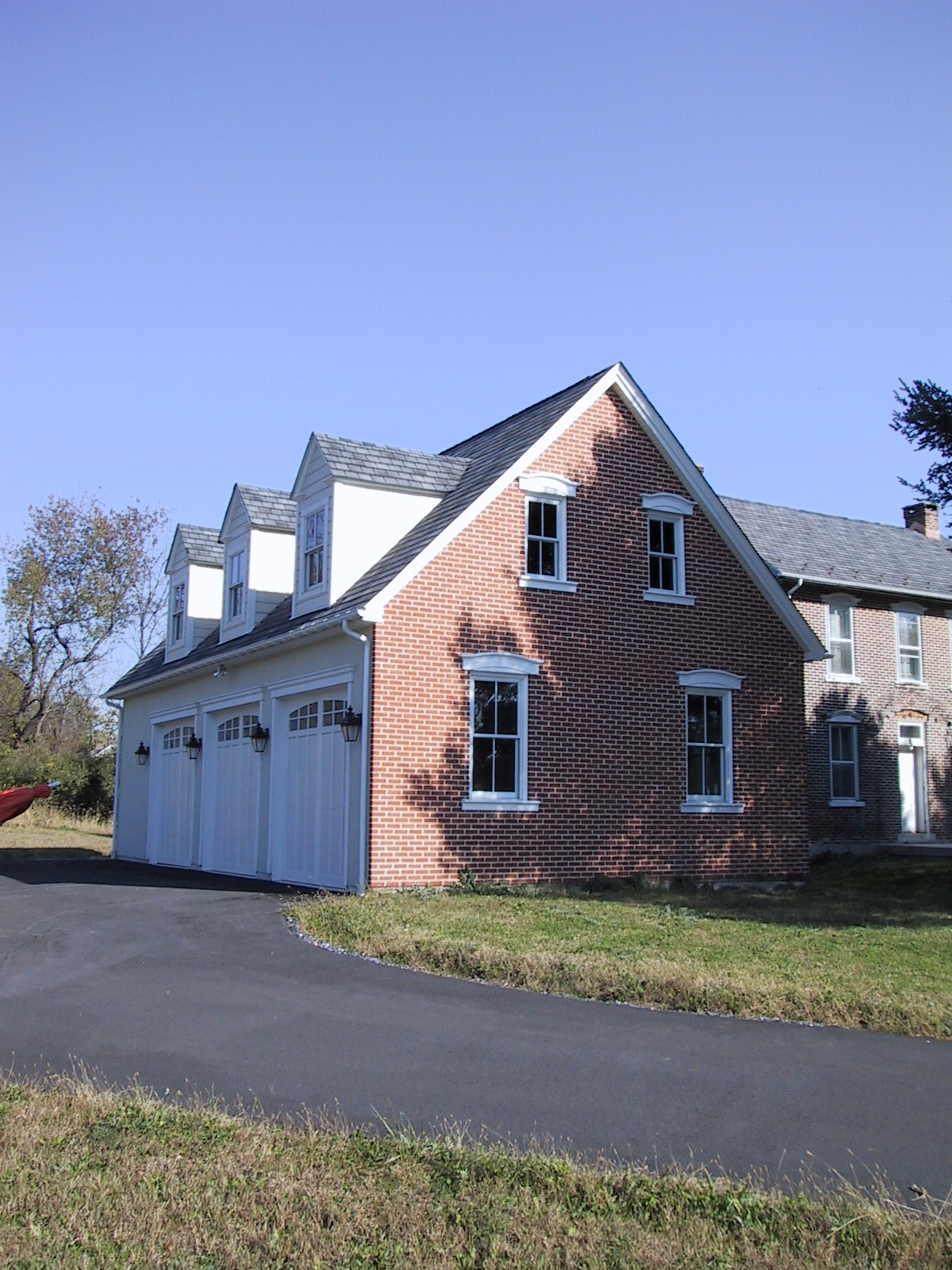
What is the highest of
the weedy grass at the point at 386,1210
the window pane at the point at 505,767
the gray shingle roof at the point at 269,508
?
the gray shingle roof at the point at 269,508

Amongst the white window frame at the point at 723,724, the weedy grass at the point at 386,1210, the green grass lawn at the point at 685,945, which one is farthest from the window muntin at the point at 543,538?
the weedy grass at the point at 386,1210

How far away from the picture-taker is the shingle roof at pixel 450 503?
16984mm

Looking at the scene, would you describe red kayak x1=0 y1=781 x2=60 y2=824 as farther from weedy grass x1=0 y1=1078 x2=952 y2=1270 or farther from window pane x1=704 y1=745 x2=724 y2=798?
weedy grass x1=0 y1=1078 x2=952 y2=1270

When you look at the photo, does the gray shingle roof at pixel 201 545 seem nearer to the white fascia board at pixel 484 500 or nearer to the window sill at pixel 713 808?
the white fascia board at pixel 484 500

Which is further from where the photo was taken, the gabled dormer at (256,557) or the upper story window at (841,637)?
the upper story window at (841,637)

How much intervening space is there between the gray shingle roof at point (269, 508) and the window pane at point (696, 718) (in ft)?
25.0

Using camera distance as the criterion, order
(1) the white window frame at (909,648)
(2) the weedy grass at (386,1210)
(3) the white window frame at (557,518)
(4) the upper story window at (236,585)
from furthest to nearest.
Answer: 1. (1) the white window frame at (909,648)
2. (4) the upper story window at (236,585)
3. (3) the white window frame at (557,518)
4. (2) the weedy grass at (386,1210)

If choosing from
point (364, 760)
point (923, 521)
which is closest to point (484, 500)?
point (364, 760)

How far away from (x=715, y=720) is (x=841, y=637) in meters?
10.1

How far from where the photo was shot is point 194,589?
25.0 m

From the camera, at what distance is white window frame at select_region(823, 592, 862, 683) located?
1095 inches

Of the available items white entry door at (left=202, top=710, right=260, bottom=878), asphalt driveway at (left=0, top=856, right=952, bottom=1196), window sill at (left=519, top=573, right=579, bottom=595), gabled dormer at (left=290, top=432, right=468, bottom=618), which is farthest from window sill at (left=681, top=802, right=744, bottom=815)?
asphalt driveway at (left=0, top=856, right=952, bottom=1196)

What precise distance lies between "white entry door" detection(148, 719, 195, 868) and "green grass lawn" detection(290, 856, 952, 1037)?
28.2 ft

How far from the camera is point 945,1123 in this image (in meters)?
6.12
